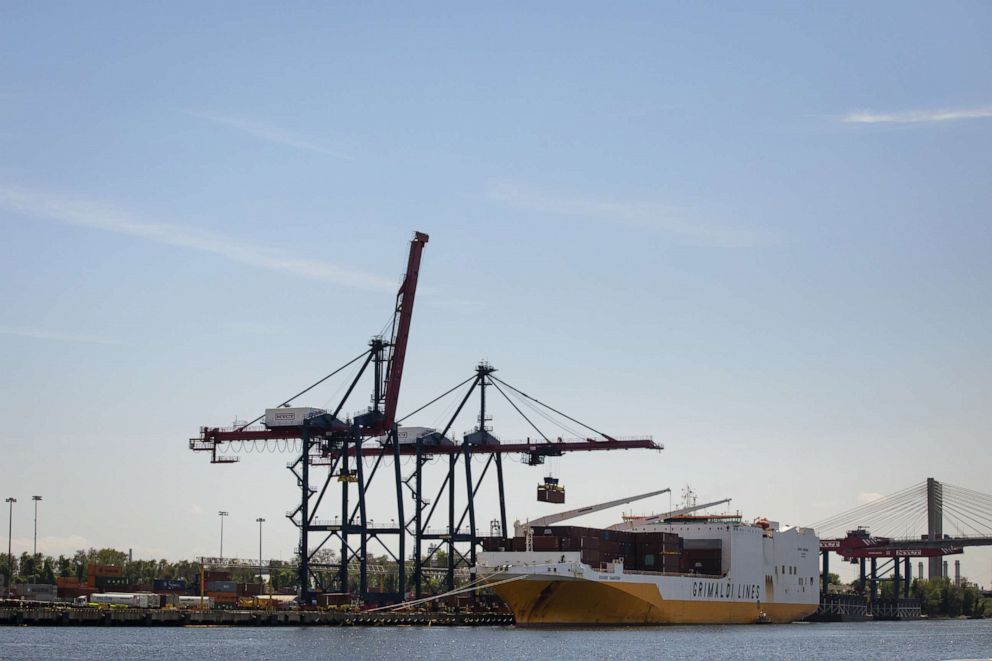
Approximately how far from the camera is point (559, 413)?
102 m

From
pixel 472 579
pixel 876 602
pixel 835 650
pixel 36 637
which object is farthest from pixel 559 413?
pixel 876 602

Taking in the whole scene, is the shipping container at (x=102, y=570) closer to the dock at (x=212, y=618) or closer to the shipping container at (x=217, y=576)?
the shipping container at (x=217, y=576)

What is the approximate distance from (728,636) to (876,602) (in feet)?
233

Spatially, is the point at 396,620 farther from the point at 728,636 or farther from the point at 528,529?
the point at 728,636

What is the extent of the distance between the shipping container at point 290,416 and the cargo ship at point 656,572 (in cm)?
1700

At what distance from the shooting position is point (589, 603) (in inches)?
3132

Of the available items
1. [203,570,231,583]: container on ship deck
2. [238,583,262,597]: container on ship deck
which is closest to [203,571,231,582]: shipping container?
[203,570,231,583]: container on ship deck

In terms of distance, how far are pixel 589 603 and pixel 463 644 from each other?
1221 cm

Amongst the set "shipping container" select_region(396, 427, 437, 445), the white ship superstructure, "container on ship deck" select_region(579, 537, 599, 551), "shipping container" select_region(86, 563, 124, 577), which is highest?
"shipping container" select_region(396, 427, 437, 445)

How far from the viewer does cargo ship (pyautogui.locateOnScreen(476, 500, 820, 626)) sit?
78.2m

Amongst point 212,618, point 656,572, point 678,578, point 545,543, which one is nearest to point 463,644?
point 545,543

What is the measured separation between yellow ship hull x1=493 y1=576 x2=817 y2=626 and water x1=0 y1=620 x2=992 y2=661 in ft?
3.10

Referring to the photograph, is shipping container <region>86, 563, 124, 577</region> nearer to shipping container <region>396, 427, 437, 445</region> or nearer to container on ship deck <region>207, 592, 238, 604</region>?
container on ship deck <region>207, 592, 238, 604</region>

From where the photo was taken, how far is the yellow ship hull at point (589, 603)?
77812 millimetres
